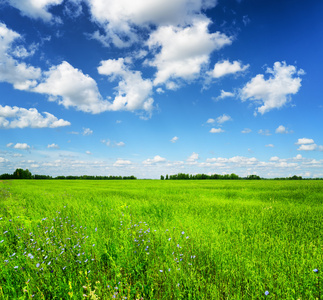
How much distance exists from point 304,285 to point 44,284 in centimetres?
396

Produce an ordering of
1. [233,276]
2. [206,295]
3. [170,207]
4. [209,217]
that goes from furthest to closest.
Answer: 1. [170,207]
2. [209,217]
3. [233,276]
4. [206,295]

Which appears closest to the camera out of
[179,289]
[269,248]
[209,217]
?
[179,289]

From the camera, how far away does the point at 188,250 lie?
13.0 ft

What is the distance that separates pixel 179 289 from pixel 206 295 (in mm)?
405

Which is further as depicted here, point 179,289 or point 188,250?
point 188,250

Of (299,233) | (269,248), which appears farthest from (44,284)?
(299,233)

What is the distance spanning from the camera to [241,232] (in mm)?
5293

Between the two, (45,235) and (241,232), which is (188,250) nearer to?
(241,232)

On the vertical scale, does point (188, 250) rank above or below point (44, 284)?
above

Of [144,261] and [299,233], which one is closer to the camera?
[144,261]

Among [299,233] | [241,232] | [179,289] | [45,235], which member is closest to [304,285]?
[179,289]

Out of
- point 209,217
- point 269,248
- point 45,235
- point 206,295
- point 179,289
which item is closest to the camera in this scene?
point 206,295

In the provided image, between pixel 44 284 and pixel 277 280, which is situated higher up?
pixel 277 280

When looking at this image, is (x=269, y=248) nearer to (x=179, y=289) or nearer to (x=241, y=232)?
(x=241, y=232)
